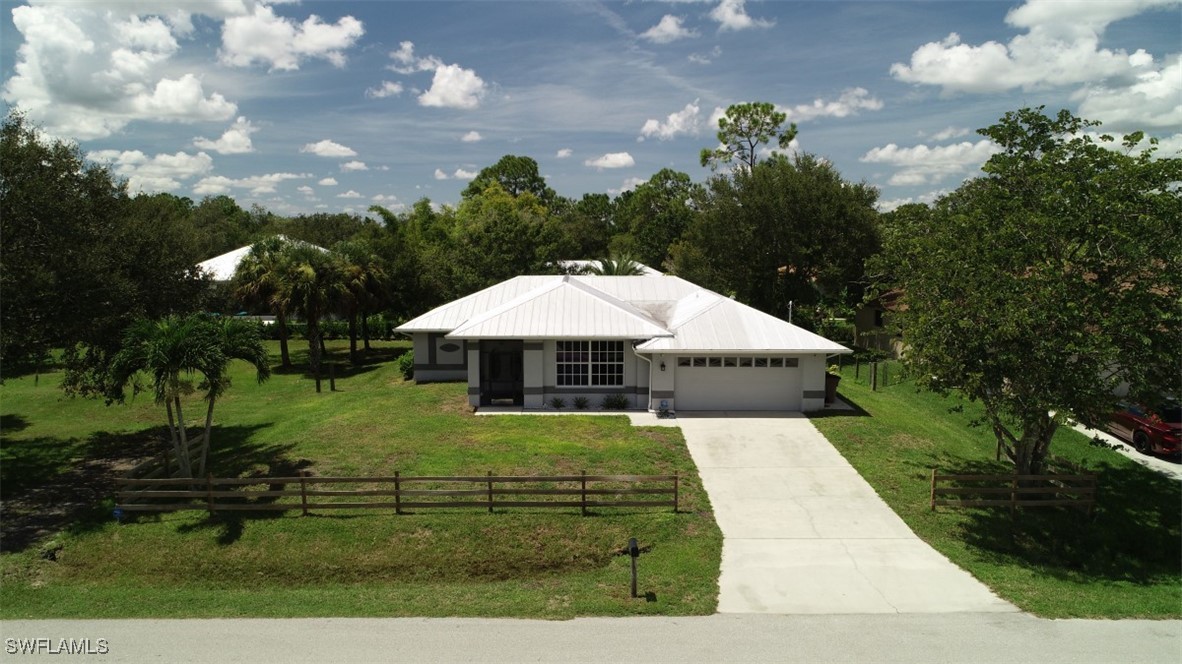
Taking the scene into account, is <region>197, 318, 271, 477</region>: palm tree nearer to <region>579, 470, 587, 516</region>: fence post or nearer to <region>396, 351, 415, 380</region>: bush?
<region>579, 470, 587, 516</region>: fence post

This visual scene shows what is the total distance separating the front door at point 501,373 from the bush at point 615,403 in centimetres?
296

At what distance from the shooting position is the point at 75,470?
18828 mm

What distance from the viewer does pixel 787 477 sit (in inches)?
643

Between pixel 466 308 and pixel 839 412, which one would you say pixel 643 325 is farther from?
pixel 466 308

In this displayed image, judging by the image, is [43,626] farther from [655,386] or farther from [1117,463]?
[1117,463]

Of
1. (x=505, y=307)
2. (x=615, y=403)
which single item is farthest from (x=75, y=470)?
(x=615, y=403)

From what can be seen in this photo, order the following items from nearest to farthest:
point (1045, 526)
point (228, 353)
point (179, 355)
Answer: point (1045, 526), point (179, 355), point (228, 353)

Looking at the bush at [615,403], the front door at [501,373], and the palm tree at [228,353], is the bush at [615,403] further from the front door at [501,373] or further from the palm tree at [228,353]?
the palm tree at [228,353]

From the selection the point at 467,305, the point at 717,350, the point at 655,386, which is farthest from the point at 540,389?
the point at 467,305

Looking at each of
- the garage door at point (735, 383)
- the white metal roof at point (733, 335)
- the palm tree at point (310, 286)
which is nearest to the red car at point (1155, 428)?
the white metal roof at point (733, 335)

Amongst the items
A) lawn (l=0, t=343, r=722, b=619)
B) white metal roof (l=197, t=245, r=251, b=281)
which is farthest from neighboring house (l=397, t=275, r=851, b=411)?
white metal roof (l=197, t=245, r=251, b=281)

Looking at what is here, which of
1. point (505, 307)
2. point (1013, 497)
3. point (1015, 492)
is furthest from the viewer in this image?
point (505, 307)

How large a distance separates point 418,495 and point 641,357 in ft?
31.2

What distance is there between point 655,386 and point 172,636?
14687 mm
